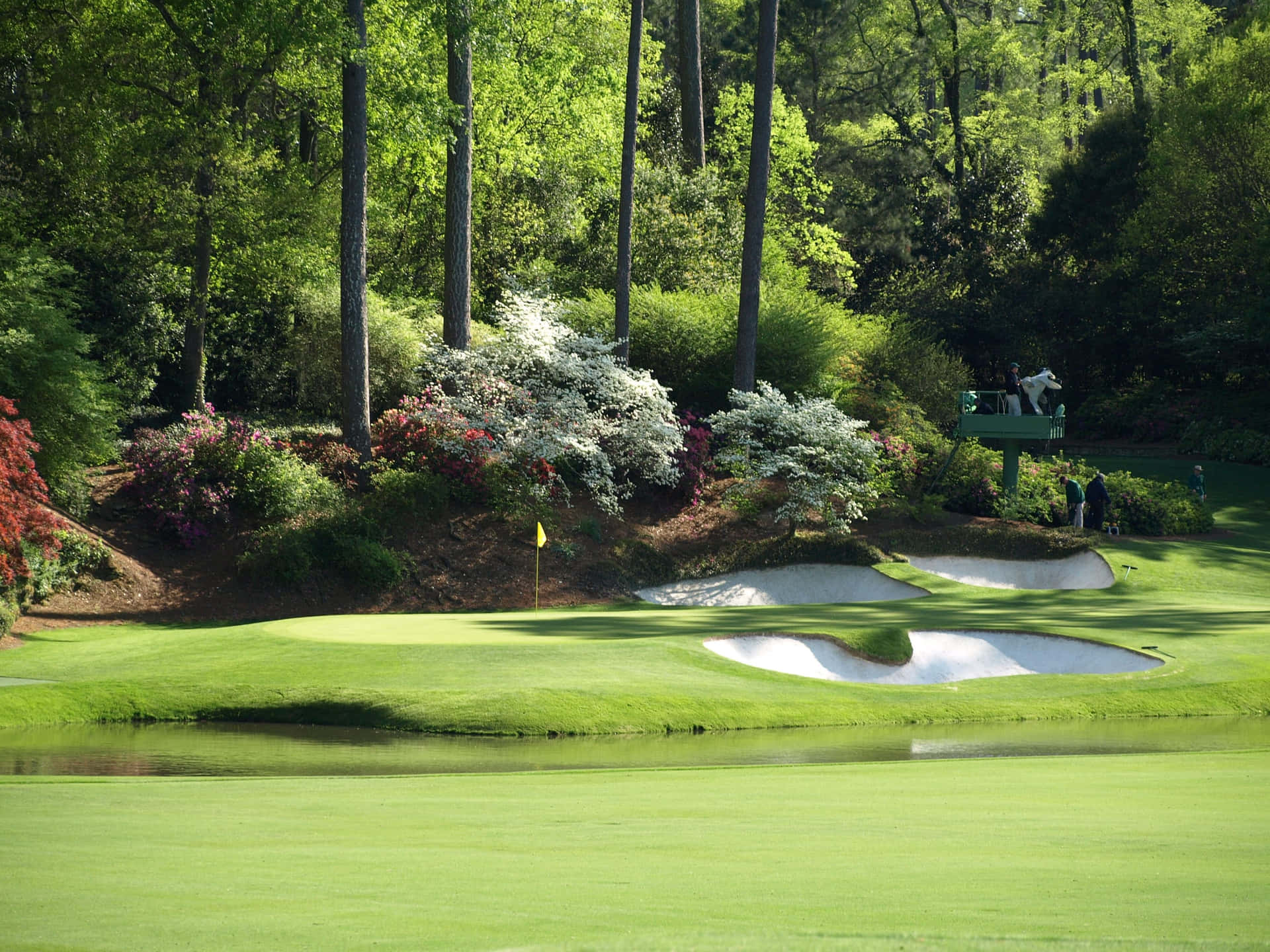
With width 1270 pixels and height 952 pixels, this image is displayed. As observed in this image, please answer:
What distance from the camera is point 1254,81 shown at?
4312 centimetres

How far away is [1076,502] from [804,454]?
7164 mm

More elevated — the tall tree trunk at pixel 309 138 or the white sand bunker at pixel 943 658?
the tall tree trunk at pixel 309 138

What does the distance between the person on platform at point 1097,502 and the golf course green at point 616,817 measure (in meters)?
11.5

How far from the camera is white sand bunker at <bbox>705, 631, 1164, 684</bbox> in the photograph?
1823 centimetres

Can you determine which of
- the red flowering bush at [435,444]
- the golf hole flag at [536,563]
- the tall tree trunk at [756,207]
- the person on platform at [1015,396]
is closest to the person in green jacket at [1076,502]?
the person on platform at [1015,396]

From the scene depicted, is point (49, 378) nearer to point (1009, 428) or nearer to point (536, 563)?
point (536, 563)

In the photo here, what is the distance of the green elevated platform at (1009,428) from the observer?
1196 inches

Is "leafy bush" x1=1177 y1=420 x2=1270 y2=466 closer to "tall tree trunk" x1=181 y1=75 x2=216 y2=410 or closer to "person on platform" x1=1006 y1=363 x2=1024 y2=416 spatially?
"person on platform" x1=1006 y1=363 x2=1024 y2=416

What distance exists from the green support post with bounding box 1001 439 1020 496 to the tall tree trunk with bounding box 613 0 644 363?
9526mm

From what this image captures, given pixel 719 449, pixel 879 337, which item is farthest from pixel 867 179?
pixel 719 449

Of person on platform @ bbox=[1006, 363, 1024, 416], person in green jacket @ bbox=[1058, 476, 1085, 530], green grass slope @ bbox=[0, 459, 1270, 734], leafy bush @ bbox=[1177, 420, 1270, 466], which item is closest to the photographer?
green grass slope @ bbox=[0, 459, 1270, 734]

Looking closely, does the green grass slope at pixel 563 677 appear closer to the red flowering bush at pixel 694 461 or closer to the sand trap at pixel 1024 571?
the sand trap at pixel 1024 571

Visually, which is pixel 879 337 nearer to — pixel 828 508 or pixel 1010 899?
pixel 828 508

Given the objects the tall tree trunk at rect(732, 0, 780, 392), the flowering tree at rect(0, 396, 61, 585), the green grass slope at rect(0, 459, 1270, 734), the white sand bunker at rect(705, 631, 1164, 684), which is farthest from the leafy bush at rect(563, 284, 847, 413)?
the flowering tree at rect(0, 396, 61, 585)
